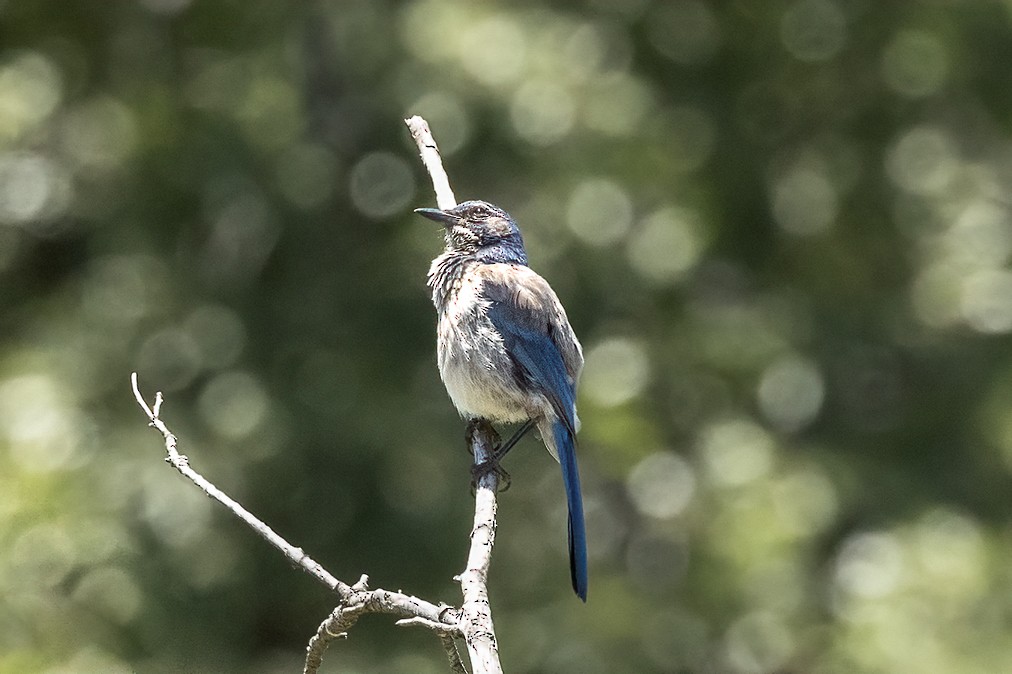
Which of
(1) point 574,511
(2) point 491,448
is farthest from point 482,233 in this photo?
(1) point 574,511

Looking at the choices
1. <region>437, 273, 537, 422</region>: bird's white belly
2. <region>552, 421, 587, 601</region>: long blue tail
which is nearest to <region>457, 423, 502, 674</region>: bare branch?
<region>552, 421, 587, 601</region>: long blue tail

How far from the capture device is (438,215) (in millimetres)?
5238

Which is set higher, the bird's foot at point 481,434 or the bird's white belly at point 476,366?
the bird's white belly at point 476,366

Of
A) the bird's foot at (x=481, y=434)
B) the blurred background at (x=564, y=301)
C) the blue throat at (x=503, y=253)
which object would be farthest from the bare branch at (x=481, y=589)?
the blurred background at (x=564, y=301)

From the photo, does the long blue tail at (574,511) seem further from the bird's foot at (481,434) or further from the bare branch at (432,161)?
the bare branch at (432,161)

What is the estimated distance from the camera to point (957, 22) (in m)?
9.88

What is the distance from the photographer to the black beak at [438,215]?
5203mm

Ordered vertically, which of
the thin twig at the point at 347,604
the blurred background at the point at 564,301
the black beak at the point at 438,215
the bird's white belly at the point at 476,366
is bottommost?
the thin twig at the point at 347,604

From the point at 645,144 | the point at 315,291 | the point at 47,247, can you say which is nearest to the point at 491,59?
the point at 645,144

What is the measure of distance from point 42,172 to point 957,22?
21.1ft

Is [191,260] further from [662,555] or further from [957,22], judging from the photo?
[957,22]

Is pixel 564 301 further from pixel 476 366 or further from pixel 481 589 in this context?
pixel 481 589

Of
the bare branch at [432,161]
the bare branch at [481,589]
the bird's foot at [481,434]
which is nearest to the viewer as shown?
the bare branch at [481,589]

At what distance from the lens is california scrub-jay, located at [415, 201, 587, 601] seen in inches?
202
